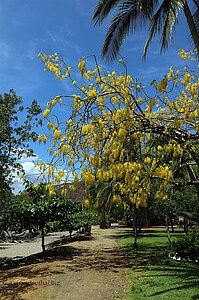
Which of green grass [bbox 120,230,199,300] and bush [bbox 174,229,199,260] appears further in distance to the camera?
bush [bbox 174,229,199,260]

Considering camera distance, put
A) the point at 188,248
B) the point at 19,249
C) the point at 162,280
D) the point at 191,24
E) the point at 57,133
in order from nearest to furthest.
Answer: the point at 57,133 < the point at 191,24 < the point at 162,280 < the point at 188,248 < the point at 19,249

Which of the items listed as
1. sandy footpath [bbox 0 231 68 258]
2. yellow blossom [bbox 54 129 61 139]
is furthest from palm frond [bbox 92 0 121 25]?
sandy footpath [bbox 0 231 68 258]

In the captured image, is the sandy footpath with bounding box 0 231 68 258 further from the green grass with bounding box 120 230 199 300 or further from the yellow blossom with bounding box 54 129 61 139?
the yellow blossom with bounding box 54 129 61 139

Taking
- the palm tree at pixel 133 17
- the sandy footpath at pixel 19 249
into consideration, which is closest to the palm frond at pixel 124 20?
the palm tree at pixel 133 17

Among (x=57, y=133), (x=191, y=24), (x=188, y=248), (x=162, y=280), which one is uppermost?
(x=191, y=24)

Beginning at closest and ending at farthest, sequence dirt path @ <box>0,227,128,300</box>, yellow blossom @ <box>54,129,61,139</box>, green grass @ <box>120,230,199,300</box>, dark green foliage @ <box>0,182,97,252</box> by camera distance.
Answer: yellow blossom @ <box>54,129,61,139</box>
green grass @ <box>120,230,199,300</box>
dirt path @ <box>0,227,128,300</box>
dark green foliage @ <box>0,182,97,252</box>

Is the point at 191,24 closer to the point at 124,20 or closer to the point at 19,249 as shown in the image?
the point at 124,20

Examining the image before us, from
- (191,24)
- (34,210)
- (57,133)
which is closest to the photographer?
(57,133)

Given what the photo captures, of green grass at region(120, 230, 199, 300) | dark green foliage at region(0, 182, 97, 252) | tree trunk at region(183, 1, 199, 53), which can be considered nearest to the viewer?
tree trunk at region(183, 1, 199, 53)

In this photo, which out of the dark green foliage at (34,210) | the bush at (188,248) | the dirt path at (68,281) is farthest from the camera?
the dark green foliage at (34,210)

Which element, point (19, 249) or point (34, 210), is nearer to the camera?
point (34, 210)

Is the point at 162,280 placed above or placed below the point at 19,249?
below

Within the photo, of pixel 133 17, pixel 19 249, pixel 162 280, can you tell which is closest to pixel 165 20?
pixel 133 17

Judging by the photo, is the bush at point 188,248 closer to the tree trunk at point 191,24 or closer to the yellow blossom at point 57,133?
the tree trunk at point 191,24
